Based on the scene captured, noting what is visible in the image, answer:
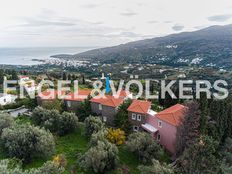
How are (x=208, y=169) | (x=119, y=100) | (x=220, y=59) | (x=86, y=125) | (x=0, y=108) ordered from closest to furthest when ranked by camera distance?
(x=208, y=169) → (x=86, y=125) → (x=119, y=100) → (x=0, y=108) → (x=220, y=59)

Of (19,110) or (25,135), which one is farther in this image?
(19,110)

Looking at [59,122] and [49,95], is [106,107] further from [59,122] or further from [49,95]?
[49,95]

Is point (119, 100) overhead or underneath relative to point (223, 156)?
overhead

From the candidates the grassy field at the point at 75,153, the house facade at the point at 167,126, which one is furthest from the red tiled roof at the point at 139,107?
the grassy field at the point at 75,153

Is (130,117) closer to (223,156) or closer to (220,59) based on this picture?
(223,156)

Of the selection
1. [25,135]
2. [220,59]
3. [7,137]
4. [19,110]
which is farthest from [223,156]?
[220,59]

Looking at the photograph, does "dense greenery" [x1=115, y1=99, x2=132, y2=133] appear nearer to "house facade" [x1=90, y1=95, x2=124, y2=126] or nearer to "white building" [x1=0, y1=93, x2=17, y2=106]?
"house facade" [x1=90, y1=95, x2=124, y2=126]
